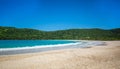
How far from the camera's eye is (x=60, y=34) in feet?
263

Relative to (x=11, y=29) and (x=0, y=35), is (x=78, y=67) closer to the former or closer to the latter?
(x=0, y=35)

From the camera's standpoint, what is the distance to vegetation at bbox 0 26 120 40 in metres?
65.0

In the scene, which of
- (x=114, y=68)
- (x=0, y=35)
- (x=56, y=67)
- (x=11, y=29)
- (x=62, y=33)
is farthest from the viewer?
(x=62, y=33)

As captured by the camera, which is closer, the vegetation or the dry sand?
the dry sand

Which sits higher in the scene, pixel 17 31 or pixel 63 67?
pixel 17 31

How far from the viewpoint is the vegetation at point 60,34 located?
64981 millimetres

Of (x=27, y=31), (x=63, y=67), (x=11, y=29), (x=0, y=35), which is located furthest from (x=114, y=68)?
(x=27, y=31)

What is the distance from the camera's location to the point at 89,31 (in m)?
78.6

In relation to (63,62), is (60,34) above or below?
above

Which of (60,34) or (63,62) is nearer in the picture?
(63,62)

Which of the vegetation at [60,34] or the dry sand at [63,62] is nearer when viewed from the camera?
the dry sand at [63,62]

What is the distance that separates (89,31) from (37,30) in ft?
73.8

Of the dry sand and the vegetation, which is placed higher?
the vegetation

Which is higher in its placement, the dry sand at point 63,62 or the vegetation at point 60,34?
the vegetation at point 60,34
